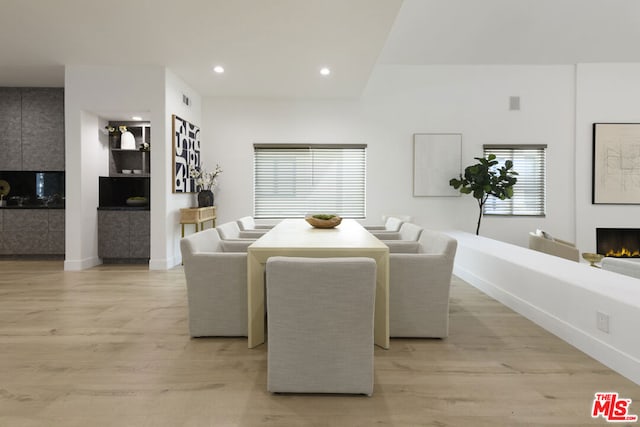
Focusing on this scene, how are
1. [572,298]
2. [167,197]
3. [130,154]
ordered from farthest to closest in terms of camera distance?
[130,154] < [167,197] < [572,298]

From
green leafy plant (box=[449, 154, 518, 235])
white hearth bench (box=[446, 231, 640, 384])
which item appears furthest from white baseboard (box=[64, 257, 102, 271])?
green leafy plant (box=[449, 154, 518, 235])

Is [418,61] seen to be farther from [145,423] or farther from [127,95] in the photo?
[145,423]

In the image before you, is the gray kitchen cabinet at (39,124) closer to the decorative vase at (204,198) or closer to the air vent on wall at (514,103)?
the decorative vase at (204,198)

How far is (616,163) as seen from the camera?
21.7 feet

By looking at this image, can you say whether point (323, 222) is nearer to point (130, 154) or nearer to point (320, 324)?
point (320, 324)

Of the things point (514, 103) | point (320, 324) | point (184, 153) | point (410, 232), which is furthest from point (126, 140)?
point (514, 103)

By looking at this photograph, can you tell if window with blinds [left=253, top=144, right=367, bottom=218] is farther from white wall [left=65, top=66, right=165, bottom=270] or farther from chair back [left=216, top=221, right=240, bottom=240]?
chair back [left=216, top=221, right=240, bottom=240]

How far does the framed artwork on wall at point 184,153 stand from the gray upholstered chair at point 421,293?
3.92 metres

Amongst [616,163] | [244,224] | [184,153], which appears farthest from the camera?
[616,163]

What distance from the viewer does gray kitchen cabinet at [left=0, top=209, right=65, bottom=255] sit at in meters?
6.19

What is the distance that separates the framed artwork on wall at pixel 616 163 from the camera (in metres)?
6.59

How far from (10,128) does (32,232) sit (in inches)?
67.7

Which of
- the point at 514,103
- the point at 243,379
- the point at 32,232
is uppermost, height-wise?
the point at 514,103

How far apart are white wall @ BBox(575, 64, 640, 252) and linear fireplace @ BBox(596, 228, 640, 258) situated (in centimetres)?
11
